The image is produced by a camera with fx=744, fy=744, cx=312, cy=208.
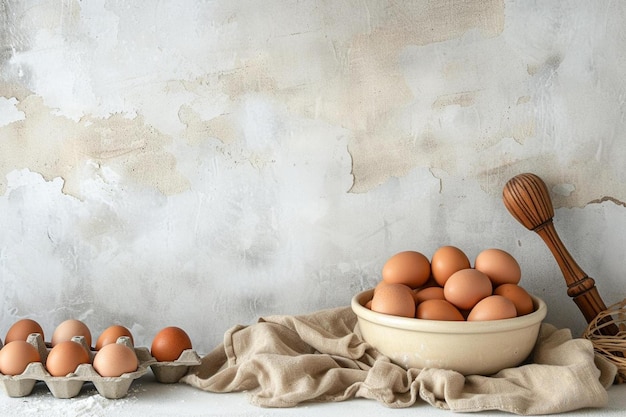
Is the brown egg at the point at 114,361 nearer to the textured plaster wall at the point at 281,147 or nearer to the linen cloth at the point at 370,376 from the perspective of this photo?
the linen cloth at the point at 370,376

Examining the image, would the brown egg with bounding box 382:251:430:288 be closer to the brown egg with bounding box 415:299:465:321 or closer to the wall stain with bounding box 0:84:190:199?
the brown egg with bounding box 415:299:465:321

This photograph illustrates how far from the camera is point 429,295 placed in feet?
4.65

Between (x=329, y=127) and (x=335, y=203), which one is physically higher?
(x=329, y=127)

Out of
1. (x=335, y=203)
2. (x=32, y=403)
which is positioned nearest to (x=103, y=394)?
(x=32, y=403)

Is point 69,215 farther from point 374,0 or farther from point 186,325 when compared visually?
point 374,0

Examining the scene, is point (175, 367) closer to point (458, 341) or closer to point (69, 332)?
point (69, 332)

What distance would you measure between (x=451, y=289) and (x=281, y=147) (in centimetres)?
52

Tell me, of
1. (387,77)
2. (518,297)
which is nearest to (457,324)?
(518,297)

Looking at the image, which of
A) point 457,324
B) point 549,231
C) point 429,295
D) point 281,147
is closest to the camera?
point 457,324

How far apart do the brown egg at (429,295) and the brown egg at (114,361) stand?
54 centimetres

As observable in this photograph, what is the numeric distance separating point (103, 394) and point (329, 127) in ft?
2.40

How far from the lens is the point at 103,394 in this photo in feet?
4.36

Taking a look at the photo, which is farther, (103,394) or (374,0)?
(374,0)

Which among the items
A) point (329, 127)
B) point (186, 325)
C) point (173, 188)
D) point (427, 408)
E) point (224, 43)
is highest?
point (224, 43)
